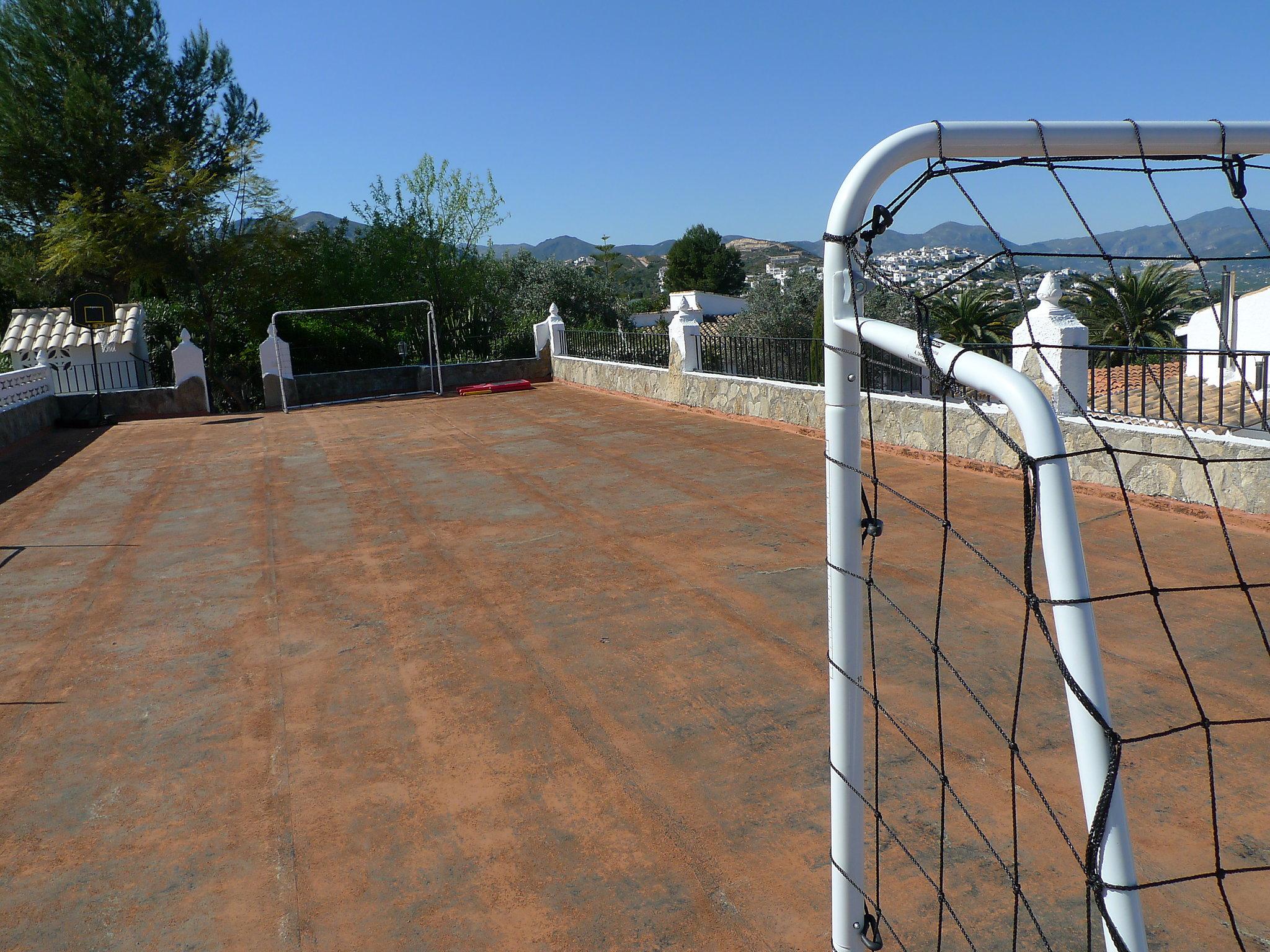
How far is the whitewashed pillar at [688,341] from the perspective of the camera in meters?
15.4

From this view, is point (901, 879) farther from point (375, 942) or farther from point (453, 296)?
point (453, 296)

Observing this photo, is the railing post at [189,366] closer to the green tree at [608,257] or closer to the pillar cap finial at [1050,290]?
the pillar cap finial at [1050,290]

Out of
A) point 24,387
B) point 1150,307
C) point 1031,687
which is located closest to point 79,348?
point 24,387

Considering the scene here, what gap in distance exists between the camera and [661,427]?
13797mm

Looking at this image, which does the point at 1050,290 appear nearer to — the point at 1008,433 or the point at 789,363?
the point at 1008,433

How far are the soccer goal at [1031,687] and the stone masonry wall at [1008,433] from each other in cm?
104

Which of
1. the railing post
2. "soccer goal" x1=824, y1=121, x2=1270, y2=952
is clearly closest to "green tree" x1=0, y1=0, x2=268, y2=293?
the railing post

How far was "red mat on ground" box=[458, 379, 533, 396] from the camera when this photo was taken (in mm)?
20438

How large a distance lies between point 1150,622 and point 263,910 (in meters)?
4.70

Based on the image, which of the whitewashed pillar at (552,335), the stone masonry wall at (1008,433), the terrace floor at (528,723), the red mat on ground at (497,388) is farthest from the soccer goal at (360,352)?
the terrace floor at (528,723)

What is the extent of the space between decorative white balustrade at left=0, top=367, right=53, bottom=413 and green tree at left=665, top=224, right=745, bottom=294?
51863mm

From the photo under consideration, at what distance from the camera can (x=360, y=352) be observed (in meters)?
25.2

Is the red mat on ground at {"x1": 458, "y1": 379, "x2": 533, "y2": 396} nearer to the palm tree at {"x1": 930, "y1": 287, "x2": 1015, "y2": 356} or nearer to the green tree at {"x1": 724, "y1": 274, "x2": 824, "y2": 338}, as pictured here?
the green tree at {"x1": 724, "y1": 274, "x2": 824, "y2": 338}

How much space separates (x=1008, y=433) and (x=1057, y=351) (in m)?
0.87
